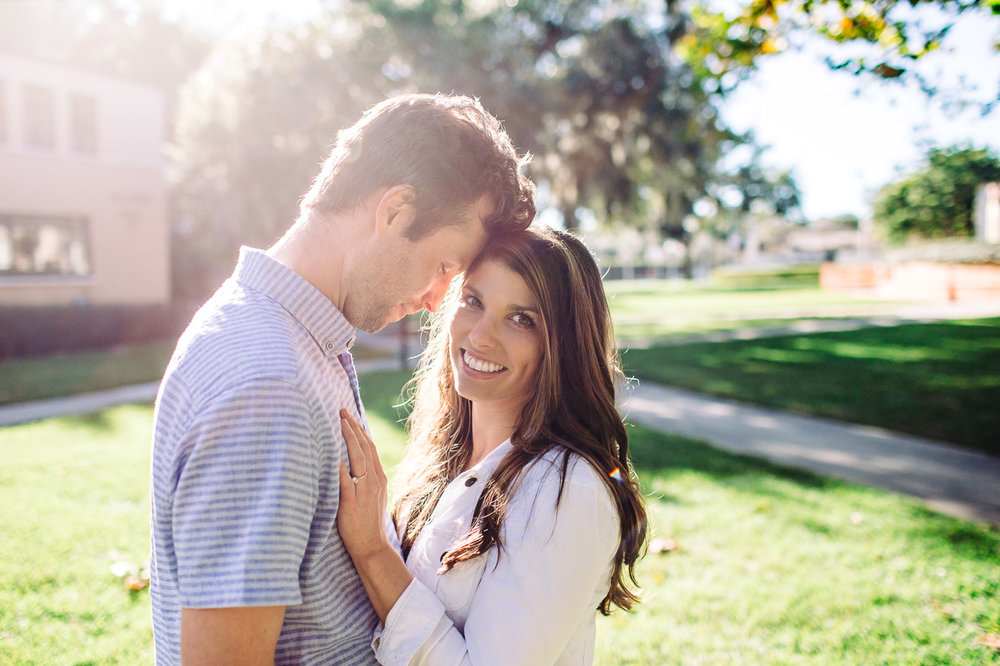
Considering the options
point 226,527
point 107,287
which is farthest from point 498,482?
point 107,287

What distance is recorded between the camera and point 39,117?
54.7 feet

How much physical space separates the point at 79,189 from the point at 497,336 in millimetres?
18877

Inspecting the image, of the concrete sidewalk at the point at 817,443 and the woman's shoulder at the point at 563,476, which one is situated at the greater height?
the woman's shoulder at the point at 563,476

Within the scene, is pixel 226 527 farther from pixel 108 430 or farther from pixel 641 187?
pixel 641 187

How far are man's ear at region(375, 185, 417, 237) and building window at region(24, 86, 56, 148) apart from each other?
62.4ft

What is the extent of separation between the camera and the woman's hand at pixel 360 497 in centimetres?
151

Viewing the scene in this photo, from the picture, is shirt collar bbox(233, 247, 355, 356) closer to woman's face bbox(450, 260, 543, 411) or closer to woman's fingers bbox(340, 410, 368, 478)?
woman's fingers bbox(340, 410, 368, 478)

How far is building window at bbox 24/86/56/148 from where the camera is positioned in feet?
A: 53.9

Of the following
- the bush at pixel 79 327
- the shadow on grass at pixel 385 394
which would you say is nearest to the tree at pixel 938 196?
the shadow on grass at pixel 385 394

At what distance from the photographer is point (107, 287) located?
707 inches

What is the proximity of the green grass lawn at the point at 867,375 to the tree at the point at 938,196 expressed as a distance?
2.87 m

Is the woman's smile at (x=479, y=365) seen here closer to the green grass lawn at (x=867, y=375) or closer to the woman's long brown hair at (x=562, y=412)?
the woman's long brown hair at (x=562, y=412)

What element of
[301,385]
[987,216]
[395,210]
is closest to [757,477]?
[395,210]

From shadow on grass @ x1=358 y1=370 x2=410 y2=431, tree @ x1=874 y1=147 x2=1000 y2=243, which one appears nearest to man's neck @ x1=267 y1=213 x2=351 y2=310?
shadow on grass @ x1=358 y1=370 x2=410 y2=431
